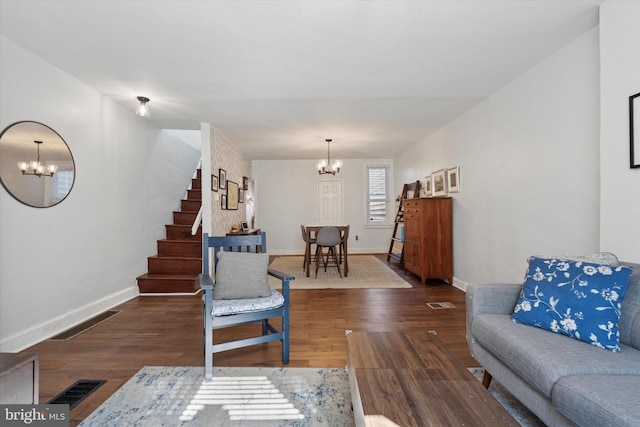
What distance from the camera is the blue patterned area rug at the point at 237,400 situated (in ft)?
5.16

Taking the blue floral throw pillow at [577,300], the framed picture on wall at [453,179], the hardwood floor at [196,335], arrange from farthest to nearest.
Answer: the framed picture on wall at [453,179] < the hardwood floor at [196,335] < the blue floral throw pillow at [577,300]

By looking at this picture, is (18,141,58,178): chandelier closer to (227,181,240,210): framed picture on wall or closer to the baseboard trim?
the baseboard trim

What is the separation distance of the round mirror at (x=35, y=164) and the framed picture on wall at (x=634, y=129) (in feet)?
14.5

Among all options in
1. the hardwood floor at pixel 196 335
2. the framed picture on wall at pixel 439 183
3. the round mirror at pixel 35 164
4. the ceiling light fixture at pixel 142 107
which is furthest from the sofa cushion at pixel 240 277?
the framed picture on wall at pixel 439 183

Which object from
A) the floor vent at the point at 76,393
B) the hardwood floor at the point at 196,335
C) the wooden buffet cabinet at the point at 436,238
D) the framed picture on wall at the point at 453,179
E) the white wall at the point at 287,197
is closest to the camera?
the floor vent at the point at 76,393

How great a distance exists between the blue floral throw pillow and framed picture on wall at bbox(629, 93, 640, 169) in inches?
30.2

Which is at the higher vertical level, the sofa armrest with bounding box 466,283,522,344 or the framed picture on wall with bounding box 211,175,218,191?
the framed picture on wall with bounding box 211,175,218,191

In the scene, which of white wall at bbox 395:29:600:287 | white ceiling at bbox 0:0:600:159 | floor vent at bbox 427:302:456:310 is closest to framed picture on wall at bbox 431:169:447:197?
white wall at bbox 395:29:600:287

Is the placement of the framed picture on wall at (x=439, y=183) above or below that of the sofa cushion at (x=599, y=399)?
above

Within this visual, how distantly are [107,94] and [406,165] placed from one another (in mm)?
5583

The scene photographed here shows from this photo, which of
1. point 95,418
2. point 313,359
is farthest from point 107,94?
point 313,359

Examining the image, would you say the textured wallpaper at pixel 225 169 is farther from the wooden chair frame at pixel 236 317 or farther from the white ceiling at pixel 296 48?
the wooden chair frame at pixel 236 317

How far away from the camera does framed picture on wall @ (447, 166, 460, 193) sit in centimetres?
432

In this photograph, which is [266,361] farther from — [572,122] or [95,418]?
[572,122]
